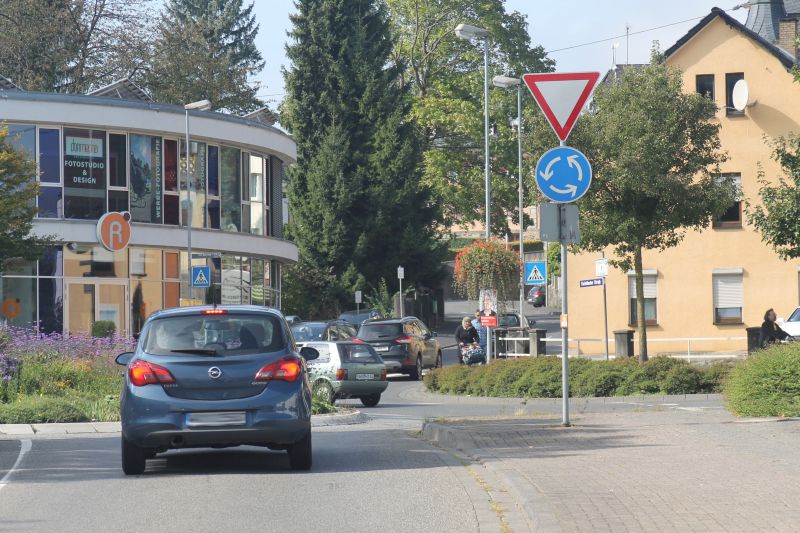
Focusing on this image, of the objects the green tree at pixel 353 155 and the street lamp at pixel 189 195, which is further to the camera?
the green tree at pixel 353 155

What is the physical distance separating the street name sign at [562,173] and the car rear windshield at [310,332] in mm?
21463

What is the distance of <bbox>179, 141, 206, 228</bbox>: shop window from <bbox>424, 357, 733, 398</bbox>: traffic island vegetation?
20.8 m

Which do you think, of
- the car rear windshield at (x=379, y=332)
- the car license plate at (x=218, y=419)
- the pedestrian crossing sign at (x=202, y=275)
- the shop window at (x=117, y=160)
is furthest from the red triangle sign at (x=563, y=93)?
the shop window at (x=117, y=160)

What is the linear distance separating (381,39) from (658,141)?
33015 millimetres

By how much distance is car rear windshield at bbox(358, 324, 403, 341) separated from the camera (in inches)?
1447

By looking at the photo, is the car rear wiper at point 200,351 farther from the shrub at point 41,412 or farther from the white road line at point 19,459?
the shrub at point 41,412

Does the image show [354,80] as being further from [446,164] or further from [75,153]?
[75,153]

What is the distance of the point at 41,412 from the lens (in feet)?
62.6

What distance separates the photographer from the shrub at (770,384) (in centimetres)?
1541

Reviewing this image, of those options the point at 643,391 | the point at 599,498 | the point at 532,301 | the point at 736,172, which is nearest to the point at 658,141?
the point at 643,391

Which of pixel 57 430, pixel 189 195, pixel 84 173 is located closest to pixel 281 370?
pixel 57 430

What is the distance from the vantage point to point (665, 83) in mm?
31875

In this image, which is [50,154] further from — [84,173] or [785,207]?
[785,207]

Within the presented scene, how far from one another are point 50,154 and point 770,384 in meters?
31.1
